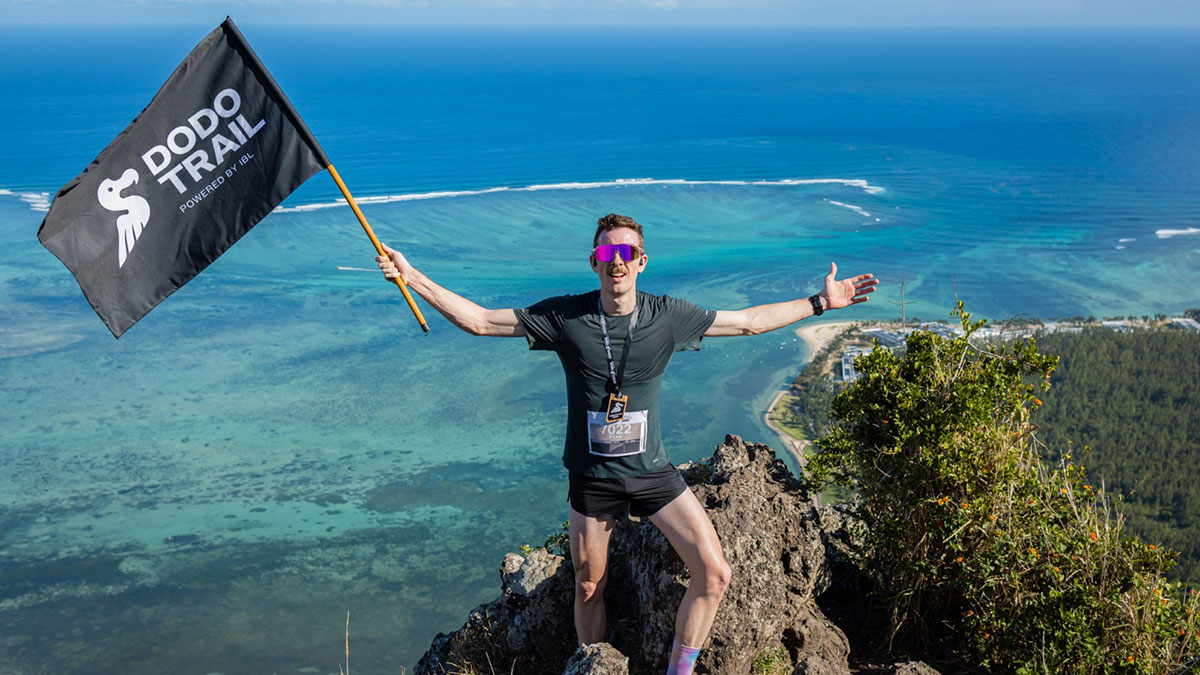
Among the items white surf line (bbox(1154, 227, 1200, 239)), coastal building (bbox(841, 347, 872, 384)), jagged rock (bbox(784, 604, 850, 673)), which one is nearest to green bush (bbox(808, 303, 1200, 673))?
jagged rock (bbox(784, 604, 850, 673))

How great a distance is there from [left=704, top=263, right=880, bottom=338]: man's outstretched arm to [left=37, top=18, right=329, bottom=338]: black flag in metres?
2.51

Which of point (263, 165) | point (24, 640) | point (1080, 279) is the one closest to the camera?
point (263, 165)

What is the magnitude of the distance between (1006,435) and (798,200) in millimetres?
54532

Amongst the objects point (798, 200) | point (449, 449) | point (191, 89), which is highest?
point (798, 200)

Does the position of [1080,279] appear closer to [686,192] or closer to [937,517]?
[686,192]

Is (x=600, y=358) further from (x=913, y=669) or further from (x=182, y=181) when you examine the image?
(x=182, y=181)

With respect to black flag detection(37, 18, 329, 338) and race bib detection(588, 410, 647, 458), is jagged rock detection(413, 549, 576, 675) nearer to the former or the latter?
race bib detection(588, 410, 647, 458)

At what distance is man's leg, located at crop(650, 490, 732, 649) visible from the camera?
177 inches

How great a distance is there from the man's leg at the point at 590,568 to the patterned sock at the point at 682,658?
0.48m

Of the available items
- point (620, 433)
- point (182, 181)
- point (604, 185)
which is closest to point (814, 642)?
point (620, 433)

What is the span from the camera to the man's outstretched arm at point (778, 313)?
4.72 metres

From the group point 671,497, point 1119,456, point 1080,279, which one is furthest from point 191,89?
point 1080,279

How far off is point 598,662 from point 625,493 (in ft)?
2.98

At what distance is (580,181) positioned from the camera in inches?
2511
